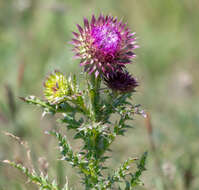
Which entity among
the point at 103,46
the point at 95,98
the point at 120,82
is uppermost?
the point at 103,46

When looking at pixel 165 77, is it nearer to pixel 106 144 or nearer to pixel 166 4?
pixel 166 4

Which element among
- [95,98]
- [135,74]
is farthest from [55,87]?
[135,74]

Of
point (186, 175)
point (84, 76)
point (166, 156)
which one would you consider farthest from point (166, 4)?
point (84, 76)

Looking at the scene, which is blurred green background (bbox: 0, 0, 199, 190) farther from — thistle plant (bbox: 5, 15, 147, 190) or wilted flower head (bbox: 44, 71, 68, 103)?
wilted flower head (bbox: 44, 71, 68, 103)

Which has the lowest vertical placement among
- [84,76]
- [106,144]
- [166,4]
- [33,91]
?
[106,144]

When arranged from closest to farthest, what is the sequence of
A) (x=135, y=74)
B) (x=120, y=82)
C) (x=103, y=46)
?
1. (x=103, y=46)
2. (x=120, y=82)
3. (x=135, y=74)

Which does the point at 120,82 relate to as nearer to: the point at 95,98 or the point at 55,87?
the point at 95,98

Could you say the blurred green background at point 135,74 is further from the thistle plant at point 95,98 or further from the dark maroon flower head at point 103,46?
the dark maroon flower head at point 103,46
